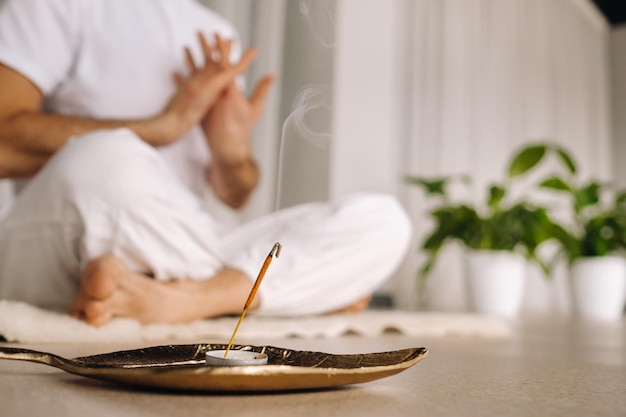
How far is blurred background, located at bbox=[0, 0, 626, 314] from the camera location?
6.15 ft

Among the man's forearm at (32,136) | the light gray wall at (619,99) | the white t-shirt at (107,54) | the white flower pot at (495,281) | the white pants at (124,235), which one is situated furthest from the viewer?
the light gray wall at (619,99)

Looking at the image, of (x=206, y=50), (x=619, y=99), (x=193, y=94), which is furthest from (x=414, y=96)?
(x=619, y=99)

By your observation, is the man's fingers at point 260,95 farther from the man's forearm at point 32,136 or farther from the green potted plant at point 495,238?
the green potted plant at point 495,238

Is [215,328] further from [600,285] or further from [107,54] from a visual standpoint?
[600,285]

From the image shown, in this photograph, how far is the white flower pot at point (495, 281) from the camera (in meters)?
2.17

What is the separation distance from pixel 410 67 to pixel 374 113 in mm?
368

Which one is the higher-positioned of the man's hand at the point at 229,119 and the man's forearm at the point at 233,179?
the man's hand at the point at 229,119

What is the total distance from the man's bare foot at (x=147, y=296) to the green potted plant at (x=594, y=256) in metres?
1.63

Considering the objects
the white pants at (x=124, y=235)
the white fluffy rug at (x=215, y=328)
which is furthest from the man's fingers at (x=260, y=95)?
the white fluffy rug at (x=215, y=328)

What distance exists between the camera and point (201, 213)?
1269mm

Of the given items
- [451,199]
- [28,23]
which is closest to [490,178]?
[451,199]

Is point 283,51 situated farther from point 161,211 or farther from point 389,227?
point 161,211

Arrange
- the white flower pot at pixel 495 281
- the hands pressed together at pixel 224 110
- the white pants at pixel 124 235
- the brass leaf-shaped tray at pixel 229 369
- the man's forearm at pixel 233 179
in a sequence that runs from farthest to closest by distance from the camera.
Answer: the white flower pot at pixel 495 281 < the man's forearm at pixel 233 179 < the hands pressed together at pixel 224 110 < the white pants at pixel 124 235 < the brass leaf-shaped tray at pixel 229 369

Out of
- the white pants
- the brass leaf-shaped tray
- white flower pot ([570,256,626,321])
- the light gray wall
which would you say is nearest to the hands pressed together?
the white pants
